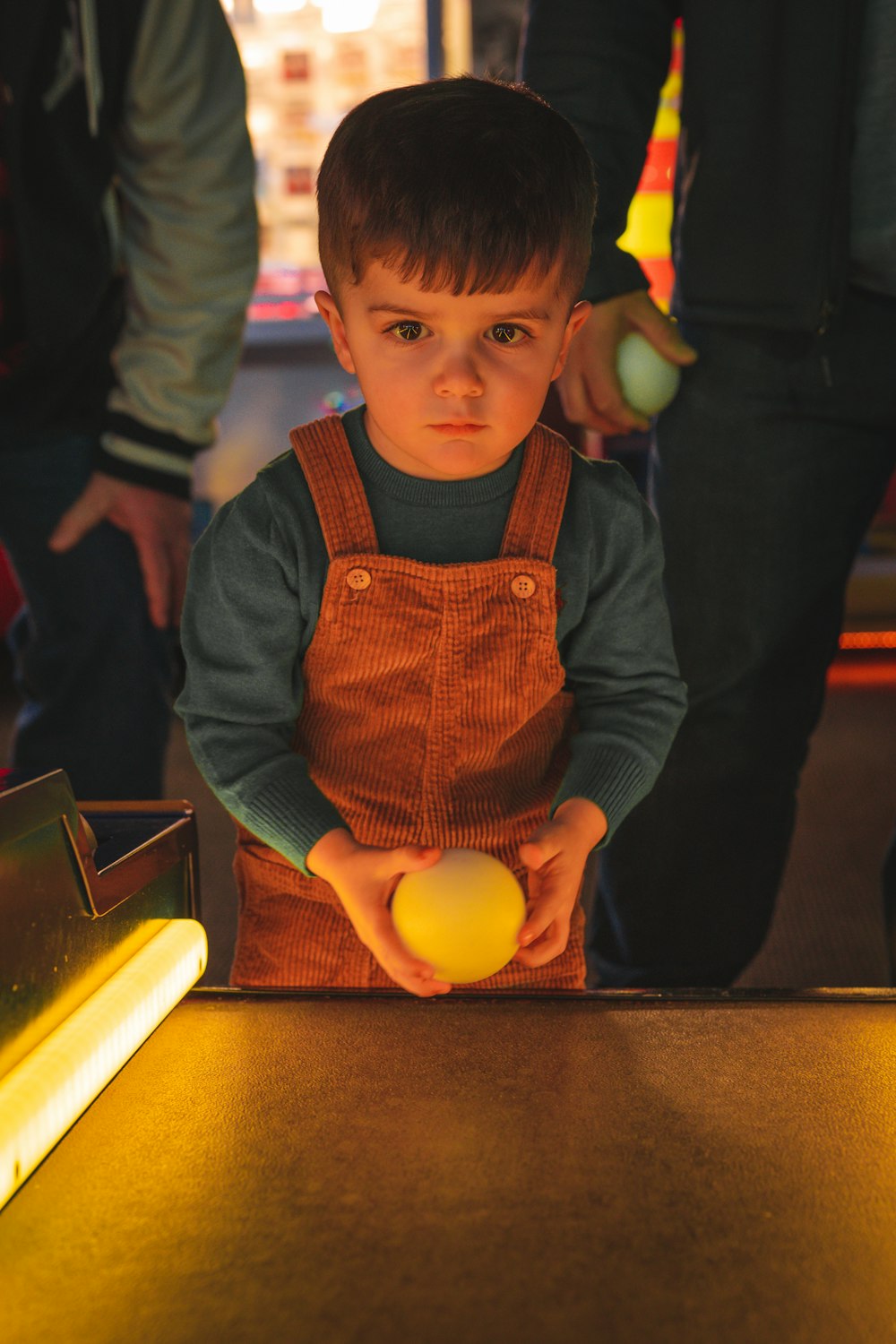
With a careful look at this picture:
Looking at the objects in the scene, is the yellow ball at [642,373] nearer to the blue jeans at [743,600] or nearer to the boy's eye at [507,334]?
the blue jeans at [743,600]

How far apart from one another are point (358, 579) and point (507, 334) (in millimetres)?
196

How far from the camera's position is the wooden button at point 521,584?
Result: 869mm

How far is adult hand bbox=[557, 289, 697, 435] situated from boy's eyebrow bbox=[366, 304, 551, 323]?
0.35m

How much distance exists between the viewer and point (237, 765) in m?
0.84

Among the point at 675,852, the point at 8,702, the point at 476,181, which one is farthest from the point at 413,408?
the point at 8,702

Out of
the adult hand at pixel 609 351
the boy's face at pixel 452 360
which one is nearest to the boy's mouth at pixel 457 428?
the boy's face at pixel 452 360

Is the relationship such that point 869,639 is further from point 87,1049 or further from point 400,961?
point 87,1049

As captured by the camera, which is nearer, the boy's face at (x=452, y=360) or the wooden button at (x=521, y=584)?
the boy's face at (x=452, y=360)

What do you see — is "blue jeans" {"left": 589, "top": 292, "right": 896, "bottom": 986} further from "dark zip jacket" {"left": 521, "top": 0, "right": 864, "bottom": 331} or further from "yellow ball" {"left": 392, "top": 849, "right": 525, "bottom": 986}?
"yellow ball" {"left": 392, "top": 849, "right": 525, "bottom": 986}

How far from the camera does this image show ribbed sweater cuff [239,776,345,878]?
0.80 m

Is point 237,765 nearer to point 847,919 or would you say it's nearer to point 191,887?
point 191,887

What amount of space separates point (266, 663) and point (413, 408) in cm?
21

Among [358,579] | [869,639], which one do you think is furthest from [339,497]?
[869,639]

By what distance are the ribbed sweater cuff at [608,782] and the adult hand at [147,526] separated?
65 centimetres
